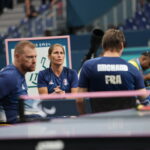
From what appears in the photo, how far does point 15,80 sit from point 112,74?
84cm

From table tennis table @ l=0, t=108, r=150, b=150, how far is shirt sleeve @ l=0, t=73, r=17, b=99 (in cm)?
268

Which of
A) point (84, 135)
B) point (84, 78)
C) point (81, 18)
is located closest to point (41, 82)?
point (84, 78)

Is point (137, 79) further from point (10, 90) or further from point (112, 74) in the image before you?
point (10, 90)

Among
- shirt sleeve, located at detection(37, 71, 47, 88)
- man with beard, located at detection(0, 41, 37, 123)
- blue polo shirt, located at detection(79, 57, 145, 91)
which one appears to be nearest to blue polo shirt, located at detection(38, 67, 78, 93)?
shirt sleeve, located at detection(37, 71, 47, 88)

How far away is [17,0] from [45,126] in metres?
27.0

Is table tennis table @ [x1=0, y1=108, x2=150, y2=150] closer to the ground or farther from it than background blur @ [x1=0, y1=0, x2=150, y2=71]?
closer to the ground

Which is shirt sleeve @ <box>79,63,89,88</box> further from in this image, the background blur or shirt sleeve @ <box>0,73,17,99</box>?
the background blur

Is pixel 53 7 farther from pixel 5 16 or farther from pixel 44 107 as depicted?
pixel 44 107

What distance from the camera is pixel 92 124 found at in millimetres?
2928

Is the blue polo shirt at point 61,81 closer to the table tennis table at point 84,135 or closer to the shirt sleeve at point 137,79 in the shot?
the shirt sleeve at point 137,79

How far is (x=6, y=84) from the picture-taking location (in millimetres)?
5668

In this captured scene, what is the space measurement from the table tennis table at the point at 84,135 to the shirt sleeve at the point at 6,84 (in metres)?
2.68

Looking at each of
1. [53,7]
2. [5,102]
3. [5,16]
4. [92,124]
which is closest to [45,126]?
[92,124]

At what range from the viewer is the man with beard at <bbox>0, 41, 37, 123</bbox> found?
5.68 meters
